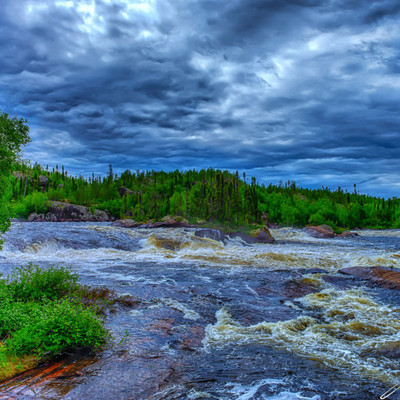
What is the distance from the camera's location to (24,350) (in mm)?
7414

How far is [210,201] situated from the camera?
81.1 meters

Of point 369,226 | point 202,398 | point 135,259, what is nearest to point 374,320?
point 202,398

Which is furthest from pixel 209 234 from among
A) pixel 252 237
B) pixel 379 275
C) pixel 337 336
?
pixel 337 336

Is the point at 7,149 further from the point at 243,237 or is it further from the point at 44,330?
the point at 243,237

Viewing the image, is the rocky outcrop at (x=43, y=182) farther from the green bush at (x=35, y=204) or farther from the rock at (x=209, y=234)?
the rock at (x=209, y=234)

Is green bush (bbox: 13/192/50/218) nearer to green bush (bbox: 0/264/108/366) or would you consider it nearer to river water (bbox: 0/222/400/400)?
river water (bbox: 0/222/400/400)

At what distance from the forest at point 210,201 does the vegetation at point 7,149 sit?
42.8 metres

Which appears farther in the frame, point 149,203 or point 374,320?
point 149,203

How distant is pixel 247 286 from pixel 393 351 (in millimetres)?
8865

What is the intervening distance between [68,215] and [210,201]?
58.4 m

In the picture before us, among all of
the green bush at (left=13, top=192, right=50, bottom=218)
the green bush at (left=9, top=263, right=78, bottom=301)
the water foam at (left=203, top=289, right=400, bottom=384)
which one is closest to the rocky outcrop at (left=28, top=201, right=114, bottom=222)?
the green bush at (left=13, top=192, right=50, bottom=218)

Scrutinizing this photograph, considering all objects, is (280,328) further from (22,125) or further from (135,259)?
(135,259)

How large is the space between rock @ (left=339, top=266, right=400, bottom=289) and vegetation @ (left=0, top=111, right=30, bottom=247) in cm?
1829

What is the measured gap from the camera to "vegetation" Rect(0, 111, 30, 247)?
1011 cm
